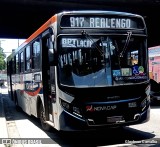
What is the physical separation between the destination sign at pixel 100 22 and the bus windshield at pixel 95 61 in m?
0.34

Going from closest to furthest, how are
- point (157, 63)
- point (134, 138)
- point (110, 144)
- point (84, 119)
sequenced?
point (84, 119), point (110, 144), point (134, 138), point (157, 63)

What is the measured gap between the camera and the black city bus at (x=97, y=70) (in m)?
8.03

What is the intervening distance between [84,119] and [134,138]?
1.84m

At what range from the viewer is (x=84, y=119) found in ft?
26.2

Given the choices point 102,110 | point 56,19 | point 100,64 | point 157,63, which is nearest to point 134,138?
point 102,110

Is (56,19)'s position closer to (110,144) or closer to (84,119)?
(84,119)

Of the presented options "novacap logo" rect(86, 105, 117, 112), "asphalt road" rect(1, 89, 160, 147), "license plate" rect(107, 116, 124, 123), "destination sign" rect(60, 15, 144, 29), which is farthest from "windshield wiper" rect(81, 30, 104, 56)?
"asphalt road" rect(1, 89, 160, 147)

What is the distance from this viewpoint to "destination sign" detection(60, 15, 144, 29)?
843cm

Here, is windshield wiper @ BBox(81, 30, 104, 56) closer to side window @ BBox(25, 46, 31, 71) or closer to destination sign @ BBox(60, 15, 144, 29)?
destination sign @ BBox(60, 15, 144, 29)

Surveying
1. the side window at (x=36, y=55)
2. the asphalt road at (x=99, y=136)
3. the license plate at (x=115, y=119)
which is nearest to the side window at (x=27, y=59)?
the side window at (x=36, y=55)

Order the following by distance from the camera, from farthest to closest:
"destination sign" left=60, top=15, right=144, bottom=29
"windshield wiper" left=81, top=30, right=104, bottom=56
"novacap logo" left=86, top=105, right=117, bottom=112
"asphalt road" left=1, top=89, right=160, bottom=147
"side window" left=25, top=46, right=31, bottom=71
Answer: "side window" left=25, top=46, right=31, bottom=71, "asphalt road" left=1, top=89, right=160, bottom=147, "destination sign" left=60, top=15, right=144, bottom=29, "windshield wiper" left=81, top=30, right=104, bottom=56, "novacap logo" left=86, top=105, right=117, bottom=112

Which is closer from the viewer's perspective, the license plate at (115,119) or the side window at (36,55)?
the license plate at (115,119)

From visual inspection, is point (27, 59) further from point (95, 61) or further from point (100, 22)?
point (95, 61)

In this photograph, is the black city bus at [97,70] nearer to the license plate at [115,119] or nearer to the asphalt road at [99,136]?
the license plate at [115,119]
